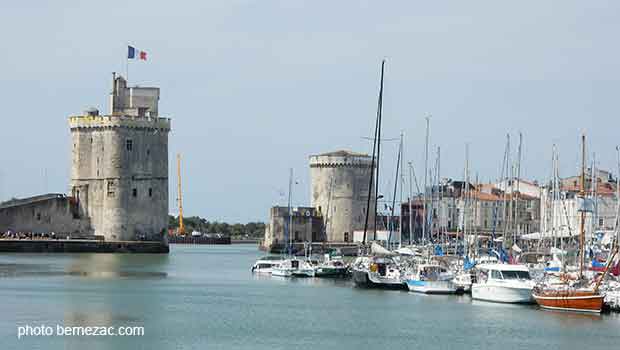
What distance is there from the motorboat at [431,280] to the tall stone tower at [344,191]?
49.2 meters

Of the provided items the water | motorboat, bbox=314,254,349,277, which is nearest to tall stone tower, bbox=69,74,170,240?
motorboat, bbox=314,254,349,277

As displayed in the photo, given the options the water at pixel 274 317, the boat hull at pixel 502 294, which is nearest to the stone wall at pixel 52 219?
the water at pixel 274 317

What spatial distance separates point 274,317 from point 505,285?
735 cm

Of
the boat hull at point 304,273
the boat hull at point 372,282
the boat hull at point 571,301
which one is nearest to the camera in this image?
the boat hull at point 571,301

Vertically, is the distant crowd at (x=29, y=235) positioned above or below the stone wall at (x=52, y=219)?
below

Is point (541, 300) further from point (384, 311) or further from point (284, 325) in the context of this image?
point (284, 325)

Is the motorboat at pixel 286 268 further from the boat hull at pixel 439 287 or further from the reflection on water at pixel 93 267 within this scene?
the boat hull at pixel 439 287

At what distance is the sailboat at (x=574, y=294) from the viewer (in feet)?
121

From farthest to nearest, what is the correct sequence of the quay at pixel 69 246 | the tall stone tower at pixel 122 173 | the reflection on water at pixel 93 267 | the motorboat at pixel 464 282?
1. the tall stone tower at pixel 122 173
2. the quay at pixel 69 246
3. the reflection on water at pixel 93 267
4. the motorboat at pixel 464 282

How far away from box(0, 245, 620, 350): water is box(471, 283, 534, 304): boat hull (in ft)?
1.33

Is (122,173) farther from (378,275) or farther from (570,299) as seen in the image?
(570,299)

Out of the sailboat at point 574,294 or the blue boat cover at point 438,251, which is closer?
the sailboat at point 574,294

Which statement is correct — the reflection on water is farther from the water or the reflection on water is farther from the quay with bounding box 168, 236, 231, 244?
the quay with bounding box 168, 236, 231, 244

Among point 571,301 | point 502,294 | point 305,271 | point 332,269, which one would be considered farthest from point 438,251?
point 571,301
